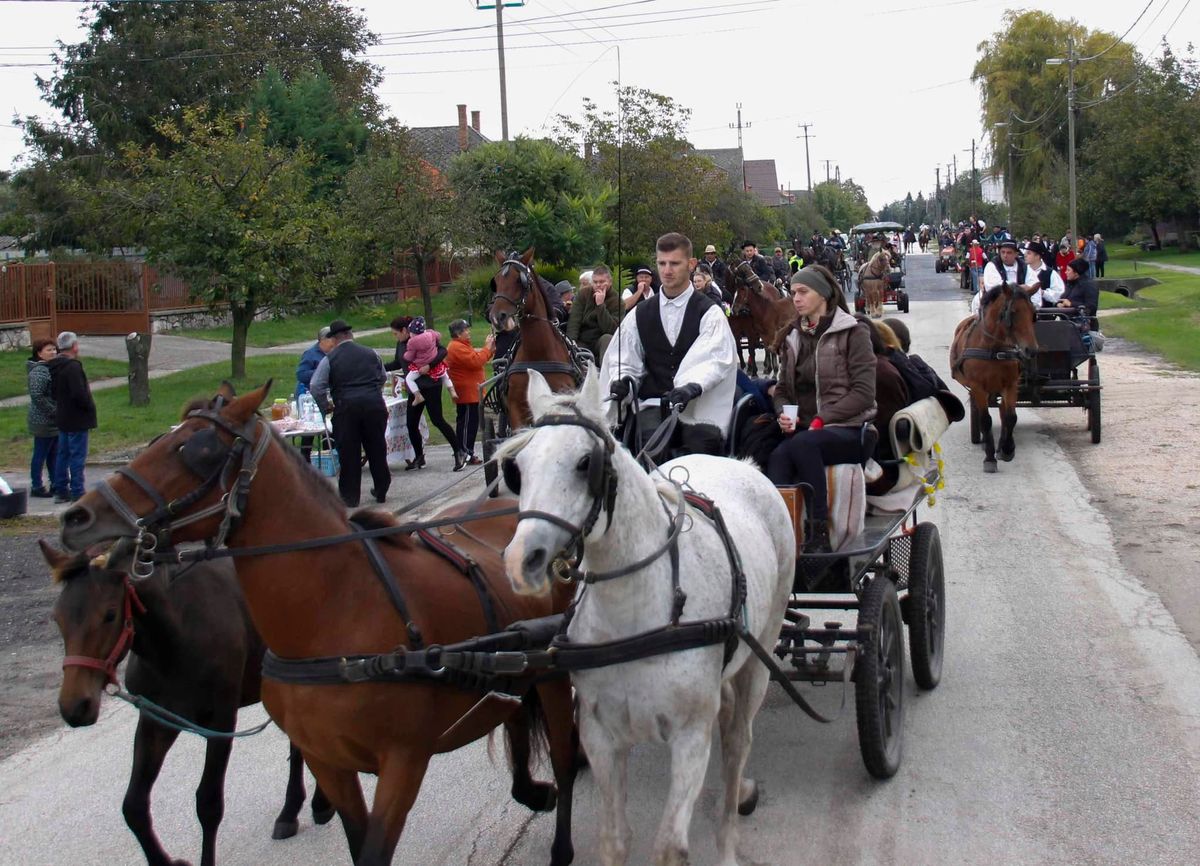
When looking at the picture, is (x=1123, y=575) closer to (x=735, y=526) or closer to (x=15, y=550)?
(x=735, y=526)

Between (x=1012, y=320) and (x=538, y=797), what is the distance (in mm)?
10385

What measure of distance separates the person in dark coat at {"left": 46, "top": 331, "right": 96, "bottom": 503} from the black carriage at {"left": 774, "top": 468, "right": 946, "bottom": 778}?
9122mm

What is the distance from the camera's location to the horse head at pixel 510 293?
11883 mm

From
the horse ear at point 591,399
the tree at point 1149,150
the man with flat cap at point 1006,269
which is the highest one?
the tree at point 1149,150

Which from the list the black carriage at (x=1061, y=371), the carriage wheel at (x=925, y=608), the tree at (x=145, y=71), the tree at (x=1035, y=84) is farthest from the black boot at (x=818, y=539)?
the tree at (x=1035, y=84)

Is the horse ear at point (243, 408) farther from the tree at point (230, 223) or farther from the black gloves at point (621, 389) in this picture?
the tree at point (230, 223)

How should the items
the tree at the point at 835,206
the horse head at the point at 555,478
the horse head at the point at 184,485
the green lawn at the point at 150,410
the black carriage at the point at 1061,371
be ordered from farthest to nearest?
the tree at the point at 835,206, the green lawn at the point at 150,410, the black carriage at the point at 1061,371, the horse head at the point at 184,485, the horse head at the point at 555,478

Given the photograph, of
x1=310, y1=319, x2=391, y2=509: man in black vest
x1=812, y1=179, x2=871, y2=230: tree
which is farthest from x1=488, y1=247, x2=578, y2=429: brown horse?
x1=812, y1=179, x2=871, y2=230: tree

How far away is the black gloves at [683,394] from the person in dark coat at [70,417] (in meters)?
9.41

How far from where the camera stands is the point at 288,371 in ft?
78.1

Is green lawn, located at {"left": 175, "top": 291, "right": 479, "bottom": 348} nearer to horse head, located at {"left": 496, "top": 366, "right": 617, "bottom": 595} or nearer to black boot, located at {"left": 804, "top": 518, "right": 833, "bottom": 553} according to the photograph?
black boot, located at {"left": 804, "top": 518, "right": 833, "bottom": 553}

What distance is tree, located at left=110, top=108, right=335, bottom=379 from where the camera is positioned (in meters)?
21.5

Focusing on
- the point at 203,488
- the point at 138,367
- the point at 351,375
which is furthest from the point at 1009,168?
the point at 203,488

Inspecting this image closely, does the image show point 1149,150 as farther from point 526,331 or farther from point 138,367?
point 526,331
